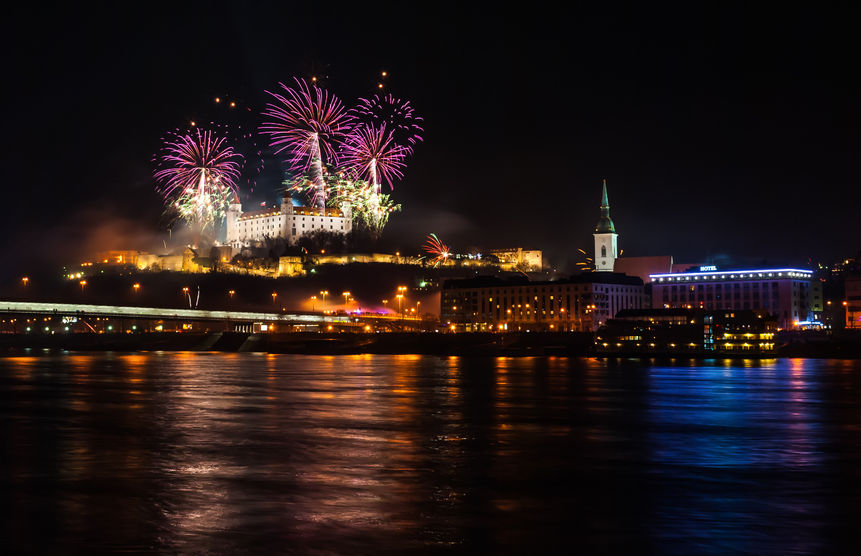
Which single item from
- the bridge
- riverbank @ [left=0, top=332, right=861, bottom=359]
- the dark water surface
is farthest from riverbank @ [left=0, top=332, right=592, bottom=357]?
the dark water surface

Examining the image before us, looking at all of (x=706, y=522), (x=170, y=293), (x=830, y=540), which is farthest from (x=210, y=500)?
(x=170, y=293)

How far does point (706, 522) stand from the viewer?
16.7 metres

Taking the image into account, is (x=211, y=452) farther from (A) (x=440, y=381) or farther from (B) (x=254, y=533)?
(A) (x=440, y=381)

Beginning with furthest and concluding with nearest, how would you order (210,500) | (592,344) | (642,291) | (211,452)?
(642,291) → (592,344) → (211,452) → (210,500)

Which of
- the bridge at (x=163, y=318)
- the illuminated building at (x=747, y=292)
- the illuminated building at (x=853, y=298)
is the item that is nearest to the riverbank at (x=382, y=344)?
the bridge at (x=163, y=318)

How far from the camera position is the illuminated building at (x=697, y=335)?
110062mm

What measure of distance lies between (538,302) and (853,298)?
180ft

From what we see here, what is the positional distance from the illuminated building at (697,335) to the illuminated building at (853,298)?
155 feet

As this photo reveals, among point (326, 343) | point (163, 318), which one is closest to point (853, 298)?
point (326, 343)

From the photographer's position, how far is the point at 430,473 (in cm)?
2220

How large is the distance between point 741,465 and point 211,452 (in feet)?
47.3

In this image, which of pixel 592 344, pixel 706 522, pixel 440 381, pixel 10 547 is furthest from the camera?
pixel 592 344

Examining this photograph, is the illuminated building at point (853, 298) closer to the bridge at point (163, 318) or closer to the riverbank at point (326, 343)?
the riverbank at point (326, 343)

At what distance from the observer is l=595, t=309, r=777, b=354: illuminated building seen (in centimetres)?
11006
